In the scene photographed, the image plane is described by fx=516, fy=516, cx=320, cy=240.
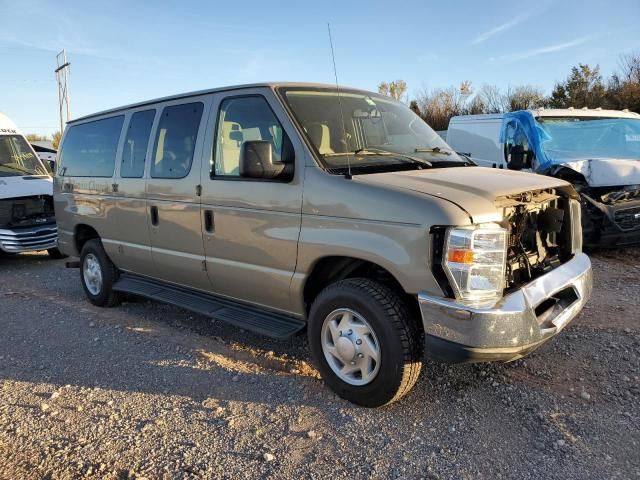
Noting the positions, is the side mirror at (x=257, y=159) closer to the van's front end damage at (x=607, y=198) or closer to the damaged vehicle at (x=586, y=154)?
the damaged vehicle at (x=586, y=154)

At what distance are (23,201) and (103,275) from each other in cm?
397

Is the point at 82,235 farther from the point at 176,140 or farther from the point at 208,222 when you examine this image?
the point at 208,222

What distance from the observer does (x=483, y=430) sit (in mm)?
3074

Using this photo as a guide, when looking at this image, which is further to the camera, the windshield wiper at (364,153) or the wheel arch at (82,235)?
the wheel arch at (82,235)

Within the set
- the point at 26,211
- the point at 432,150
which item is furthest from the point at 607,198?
the point at 26,211

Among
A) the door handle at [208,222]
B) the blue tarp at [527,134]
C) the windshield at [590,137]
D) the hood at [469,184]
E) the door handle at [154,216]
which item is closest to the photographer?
the hood at [469,184]

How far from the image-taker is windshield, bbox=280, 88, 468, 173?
141 inches

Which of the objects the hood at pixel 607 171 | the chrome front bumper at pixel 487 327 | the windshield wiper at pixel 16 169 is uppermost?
the windshield wiper at pixel 16 169

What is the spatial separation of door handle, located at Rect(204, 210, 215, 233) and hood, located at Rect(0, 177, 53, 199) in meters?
5.89

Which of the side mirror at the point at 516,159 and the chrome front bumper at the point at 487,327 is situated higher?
the side mirror at the point at 516,159

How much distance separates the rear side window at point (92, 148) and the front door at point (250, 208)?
Answer: 1.77 meters

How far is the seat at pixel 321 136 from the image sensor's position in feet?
11.7

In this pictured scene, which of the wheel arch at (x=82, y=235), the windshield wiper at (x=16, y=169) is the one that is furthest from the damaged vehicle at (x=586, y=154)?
the windshield wiper at (x=16, y=169)

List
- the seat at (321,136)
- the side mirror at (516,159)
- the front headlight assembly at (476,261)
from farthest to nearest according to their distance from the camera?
the side mirror at (516,159), the seat at (321,136), the front headlight assembly at (476,261)
